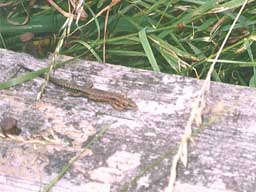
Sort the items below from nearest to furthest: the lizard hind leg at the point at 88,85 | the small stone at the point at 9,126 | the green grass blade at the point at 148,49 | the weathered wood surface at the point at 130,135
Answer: the weathered wood surface at the point at 130,135, the small stone at the point at 9,126, the lizard hind leg at the point at 88,85, the green grass blade at the point at 148,49

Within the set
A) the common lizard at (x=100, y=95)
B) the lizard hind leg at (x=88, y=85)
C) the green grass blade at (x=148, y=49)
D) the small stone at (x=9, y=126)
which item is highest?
the green grass blade at (x=148, y=49)

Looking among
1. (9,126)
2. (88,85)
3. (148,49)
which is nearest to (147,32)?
(148,49)

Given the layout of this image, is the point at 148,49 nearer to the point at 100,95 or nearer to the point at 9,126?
the point at 100,95

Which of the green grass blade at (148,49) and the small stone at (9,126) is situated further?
the green grass blade at (148,49)

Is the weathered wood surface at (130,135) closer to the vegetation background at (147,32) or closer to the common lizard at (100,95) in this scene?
the common lizard at (100,95)

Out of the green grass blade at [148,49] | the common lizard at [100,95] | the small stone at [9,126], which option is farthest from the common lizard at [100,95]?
the green grass blade at [148,49]

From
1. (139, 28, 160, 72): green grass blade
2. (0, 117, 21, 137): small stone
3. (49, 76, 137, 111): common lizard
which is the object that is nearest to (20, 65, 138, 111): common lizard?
(49, 76, 137, 111): common lizard
